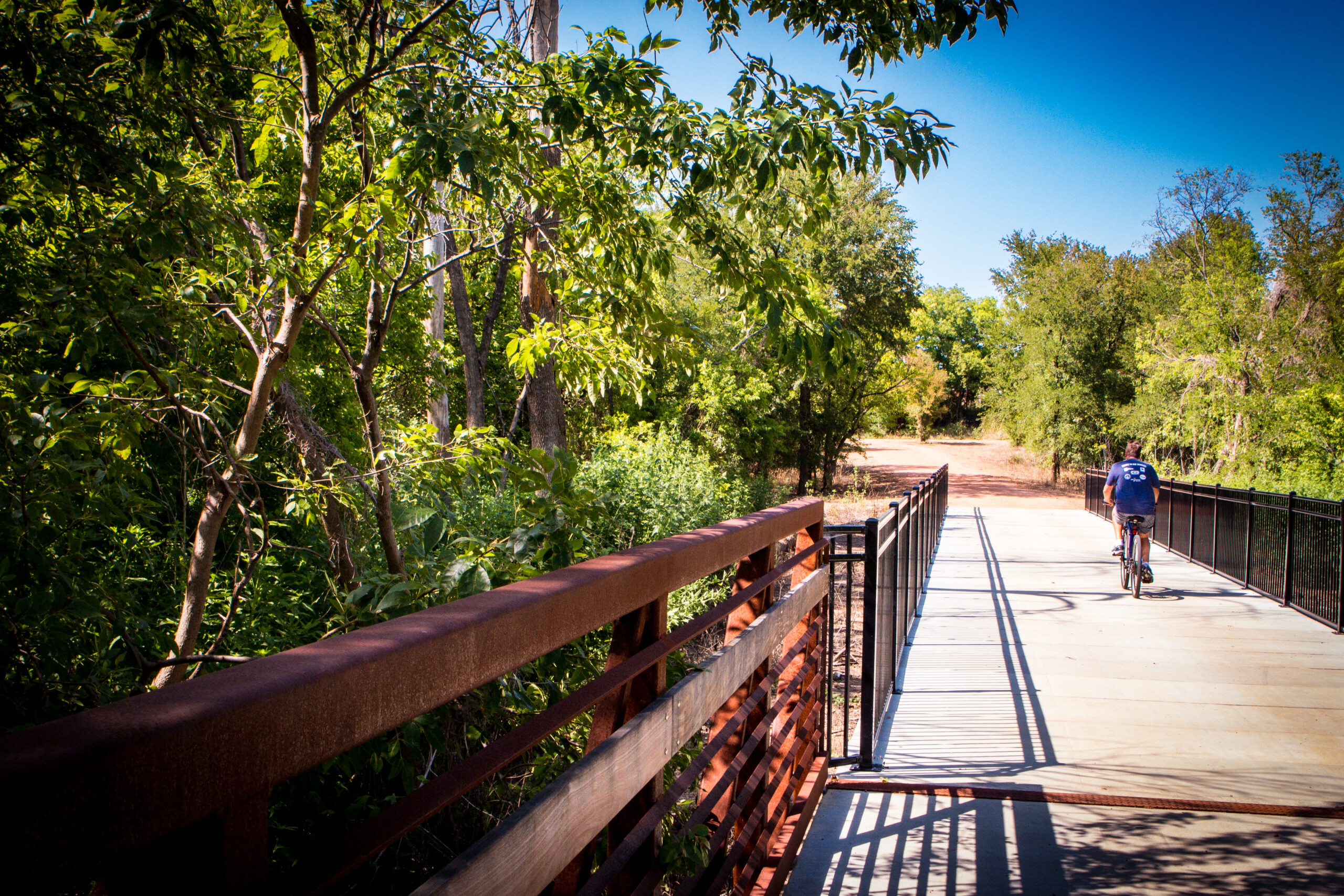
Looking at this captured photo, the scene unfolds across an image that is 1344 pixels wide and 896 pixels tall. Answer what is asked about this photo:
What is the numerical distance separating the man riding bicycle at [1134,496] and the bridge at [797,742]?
0.81 meters

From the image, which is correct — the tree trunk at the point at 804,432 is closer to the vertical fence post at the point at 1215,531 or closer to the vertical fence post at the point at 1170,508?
the vertical fence post at the point at 1170,508

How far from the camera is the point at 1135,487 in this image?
11172 mm

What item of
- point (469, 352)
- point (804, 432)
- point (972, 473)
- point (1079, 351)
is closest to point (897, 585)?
point (469, 352)

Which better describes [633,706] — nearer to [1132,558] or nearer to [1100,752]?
[1100,752]

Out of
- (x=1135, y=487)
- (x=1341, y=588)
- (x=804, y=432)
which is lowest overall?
(x=1341, y=588)

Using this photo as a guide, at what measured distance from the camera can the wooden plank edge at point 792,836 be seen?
3.01 metres

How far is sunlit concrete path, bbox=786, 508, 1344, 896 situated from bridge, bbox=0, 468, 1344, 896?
0.07ft

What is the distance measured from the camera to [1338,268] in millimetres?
19750

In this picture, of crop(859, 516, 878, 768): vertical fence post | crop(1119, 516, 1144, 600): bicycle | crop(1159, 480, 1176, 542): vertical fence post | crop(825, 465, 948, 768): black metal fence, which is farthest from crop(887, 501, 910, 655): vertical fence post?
crop(1159, 480, 1176, 542): vertical fence post

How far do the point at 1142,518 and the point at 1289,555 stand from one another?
62.9 inches

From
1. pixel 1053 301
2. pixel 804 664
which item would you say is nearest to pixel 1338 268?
pixel 1053 301

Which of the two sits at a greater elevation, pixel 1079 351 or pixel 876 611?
pixel 1079 351

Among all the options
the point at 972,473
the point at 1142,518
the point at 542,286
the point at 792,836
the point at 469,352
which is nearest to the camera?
the point at 792,836

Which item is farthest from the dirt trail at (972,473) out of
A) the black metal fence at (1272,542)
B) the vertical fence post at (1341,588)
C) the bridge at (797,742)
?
the bridge at (797,742)
